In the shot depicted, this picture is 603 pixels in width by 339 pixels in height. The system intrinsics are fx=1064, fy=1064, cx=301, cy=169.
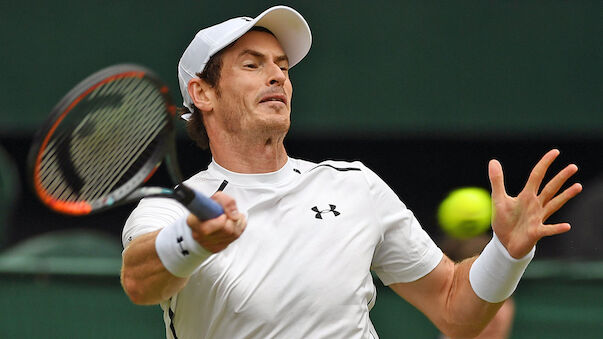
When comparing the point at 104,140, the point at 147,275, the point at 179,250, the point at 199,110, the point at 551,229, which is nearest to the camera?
the point at 179,250

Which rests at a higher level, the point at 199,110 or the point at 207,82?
the point at 207,82

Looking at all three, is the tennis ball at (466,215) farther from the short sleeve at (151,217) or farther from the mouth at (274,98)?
the short sleeve at (151,217)

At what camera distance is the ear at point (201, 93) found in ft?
11.4

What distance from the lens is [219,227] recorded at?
2.58 metres

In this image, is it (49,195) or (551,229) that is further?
(551,229)

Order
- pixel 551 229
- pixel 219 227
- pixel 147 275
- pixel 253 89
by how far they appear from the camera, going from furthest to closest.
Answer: pixel 253 89 < pixel 551 229 < pixel 147 275 < pixel 219 227

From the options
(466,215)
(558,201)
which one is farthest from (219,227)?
(466,215)

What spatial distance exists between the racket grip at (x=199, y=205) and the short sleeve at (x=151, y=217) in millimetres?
455

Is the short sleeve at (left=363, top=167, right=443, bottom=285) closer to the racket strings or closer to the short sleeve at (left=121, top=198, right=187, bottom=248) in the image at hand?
the short sleeve at (left=121, top=198, right=187, bottom=248)

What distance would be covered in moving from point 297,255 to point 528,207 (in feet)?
2.29

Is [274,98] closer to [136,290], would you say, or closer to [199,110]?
[199,110]

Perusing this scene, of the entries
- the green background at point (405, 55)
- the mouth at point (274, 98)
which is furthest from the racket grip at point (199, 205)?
the green background at point (405, 55)

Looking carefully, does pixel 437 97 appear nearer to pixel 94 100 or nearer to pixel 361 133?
pixel 361 133

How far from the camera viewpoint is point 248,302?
3.05 meters
